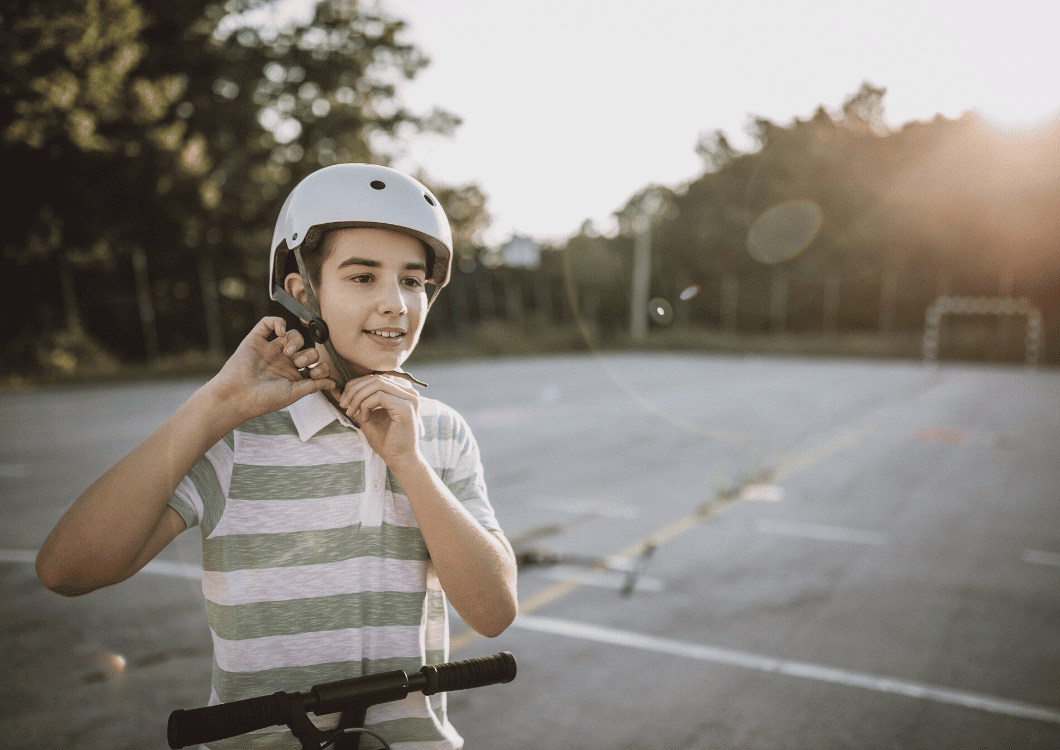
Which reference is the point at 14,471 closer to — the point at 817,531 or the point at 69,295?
the point at 817,531

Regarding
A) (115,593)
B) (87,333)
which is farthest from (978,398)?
(87,333)

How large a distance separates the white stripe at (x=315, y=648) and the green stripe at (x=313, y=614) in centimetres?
1

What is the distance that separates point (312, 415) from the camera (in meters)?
1.64

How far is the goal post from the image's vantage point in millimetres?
36281

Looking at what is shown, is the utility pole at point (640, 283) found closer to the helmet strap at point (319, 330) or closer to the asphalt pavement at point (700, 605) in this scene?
the asphalt pavement at point (700, 605)

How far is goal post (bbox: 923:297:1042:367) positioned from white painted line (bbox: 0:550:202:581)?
3796 cm

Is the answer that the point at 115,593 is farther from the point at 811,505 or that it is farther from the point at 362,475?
the point at 811,505

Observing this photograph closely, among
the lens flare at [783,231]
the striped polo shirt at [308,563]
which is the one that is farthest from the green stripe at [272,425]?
the lens flare at [783,231]

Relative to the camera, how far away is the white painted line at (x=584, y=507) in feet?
26.0

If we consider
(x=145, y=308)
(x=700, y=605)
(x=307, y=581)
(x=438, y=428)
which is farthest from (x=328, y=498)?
(x=145, y=308)

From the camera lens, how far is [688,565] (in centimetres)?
627

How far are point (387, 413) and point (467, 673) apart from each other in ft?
1.74

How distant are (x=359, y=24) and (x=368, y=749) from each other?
31.8 meters

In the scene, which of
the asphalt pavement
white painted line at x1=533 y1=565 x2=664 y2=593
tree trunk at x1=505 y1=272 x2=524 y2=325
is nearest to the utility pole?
tree trunk at x1=505 y1=272 x2=524 y2=325
